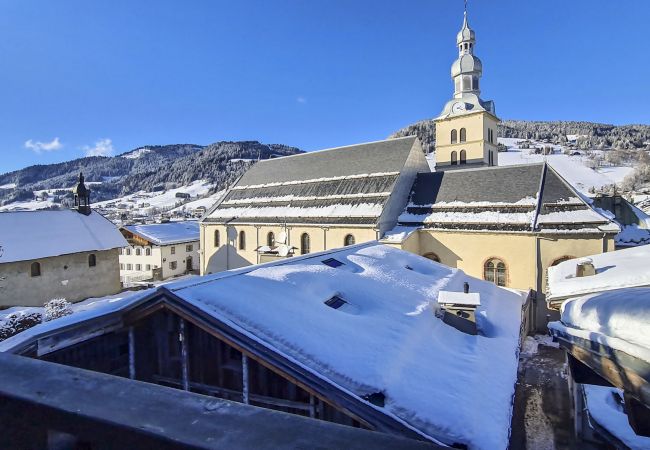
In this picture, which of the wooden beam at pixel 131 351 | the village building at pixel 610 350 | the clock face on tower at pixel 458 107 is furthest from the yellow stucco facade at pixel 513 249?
the wooden beam at pixel 131 351

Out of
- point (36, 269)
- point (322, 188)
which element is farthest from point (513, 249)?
point (36, 269)

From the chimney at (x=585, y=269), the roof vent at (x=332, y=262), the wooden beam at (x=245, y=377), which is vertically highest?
the roof vent at (x=332, y=262)

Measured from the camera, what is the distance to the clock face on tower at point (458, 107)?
1251 inches

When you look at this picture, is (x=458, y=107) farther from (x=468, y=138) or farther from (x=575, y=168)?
(x=575, y=168)

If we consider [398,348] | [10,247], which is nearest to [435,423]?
[398,348]

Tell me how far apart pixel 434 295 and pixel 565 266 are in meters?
6.10

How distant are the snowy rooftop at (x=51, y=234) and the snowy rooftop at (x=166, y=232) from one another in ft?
29.1

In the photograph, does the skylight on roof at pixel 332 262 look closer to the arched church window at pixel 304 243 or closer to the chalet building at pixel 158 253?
the arched church window at pixel 304 243

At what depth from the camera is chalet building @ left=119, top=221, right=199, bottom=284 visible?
39531 mm

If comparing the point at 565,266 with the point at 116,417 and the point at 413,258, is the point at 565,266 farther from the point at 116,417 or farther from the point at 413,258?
the point at 116,417

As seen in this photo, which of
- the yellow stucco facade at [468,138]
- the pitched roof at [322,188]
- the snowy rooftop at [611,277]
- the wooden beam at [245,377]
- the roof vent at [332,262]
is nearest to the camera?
the wooden beam at [245,377]

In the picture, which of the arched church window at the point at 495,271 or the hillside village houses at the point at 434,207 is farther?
the arched church window at the point at 495,271

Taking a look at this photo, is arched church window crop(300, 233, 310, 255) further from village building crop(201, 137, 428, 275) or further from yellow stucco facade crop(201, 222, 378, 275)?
yellow stucco facade crop(201, 222, 378, 275)

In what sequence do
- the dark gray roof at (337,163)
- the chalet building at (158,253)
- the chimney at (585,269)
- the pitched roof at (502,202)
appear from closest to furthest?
1. the chimney at (585,269)
2. the pitched roof at (502,202)
3. the dark gray roof at (337,163)
4. the chalet building at (158,253)
